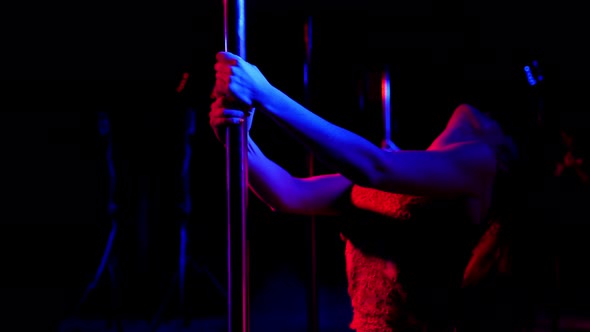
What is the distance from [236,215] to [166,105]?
3776 millimetres

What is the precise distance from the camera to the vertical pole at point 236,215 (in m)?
0.50

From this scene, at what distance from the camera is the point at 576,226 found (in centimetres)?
512

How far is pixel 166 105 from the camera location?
13.4ft

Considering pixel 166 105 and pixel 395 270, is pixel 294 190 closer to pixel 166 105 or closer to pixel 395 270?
pixel 395 270

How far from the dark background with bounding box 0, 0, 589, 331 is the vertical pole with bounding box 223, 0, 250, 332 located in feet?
7.71

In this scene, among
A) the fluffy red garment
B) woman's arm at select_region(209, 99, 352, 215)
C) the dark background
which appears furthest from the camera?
the dark background

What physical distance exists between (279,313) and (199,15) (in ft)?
8.59

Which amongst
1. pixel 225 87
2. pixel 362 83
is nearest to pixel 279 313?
pixel 362 83

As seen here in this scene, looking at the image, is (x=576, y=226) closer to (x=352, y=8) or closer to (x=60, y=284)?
(x=352, y=8)

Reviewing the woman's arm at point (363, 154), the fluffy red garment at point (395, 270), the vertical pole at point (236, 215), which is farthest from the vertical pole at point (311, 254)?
the vertical pole at point (236, 215)

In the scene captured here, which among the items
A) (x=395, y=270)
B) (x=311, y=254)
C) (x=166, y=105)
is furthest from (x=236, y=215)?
(x=166, y=105)

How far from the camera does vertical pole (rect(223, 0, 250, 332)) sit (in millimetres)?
502

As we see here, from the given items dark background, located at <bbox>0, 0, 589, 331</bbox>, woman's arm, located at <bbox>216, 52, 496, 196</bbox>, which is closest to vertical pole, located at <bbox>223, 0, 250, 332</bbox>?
woman's arm, located at <bbox>216, 52, 496, 196</bbox>

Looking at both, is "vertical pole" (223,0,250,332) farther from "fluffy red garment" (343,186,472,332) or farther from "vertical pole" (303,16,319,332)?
"vertical pole" (303,16,319,332)
